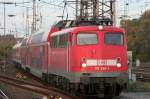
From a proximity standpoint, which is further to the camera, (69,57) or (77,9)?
(77,9)

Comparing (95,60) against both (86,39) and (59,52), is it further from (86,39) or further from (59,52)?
(59,52)

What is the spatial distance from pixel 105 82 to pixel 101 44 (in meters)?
1.47

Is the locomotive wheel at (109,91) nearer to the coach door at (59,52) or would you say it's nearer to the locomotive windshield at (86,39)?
the locomotive windshield at (86,39)

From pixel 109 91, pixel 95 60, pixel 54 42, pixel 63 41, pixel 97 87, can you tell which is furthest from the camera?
pixel 54 42

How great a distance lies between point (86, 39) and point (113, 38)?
1038 mm

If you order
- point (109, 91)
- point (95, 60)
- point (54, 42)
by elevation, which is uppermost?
point (54, 42)

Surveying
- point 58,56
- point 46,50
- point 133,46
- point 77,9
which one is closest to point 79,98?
point 58,56

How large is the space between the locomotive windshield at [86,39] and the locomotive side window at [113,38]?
0.39 meters

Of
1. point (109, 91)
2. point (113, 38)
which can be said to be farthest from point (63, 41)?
point (109, 91)

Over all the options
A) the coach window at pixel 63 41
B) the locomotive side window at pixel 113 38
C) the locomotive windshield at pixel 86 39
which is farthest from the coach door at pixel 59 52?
the locomotive side window at pixel 113 38

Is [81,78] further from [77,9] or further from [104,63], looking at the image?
[77,9]

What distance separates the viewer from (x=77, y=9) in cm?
4003

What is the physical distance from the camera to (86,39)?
19266mm

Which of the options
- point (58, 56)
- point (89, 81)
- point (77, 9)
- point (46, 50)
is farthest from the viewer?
point (77, 9)
